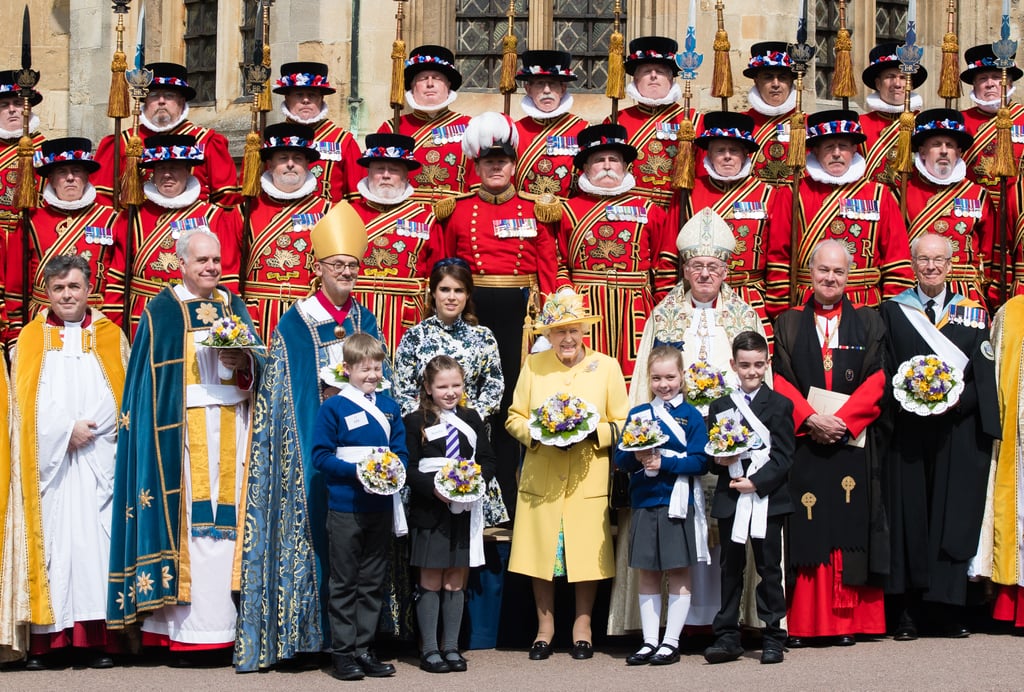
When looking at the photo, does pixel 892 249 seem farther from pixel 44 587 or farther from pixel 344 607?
pixel 44 587

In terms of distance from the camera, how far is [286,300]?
10.2 meters

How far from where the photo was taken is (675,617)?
27.3 feet

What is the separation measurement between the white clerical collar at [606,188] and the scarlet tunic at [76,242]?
252 centimetres

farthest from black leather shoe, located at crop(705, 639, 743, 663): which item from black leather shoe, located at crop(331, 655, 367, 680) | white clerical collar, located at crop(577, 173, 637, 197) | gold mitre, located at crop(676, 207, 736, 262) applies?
white clerical collar, located at crop(577, 173, 637, 197)

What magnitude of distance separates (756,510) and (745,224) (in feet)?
7.79

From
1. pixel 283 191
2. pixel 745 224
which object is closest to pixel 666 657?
pixel 745 224

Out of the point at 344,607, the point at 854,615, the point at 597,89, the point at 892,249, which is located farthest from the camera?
the point at 597,89

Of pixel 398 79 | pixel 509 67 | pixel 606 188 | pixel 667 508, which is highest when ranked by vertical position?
pixel 509 67

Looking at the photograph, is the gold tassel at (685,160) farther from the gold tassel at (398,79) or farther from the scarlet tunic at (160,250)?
the scarlet tunic at (160,250)

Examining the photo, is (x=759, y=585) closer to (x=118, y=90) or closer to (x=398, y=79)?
(x=398, y=79)

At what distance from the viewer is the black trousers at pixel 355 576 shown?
808 centimetres

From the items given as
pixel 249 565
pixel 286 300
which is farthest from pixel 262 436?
pixel 286 300

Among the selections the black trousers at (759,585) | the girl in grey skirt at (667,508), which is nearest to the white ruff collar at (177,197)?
the girl in grey skirt at (667,508)

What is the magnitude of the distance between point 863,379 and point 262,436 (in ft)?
9.13
